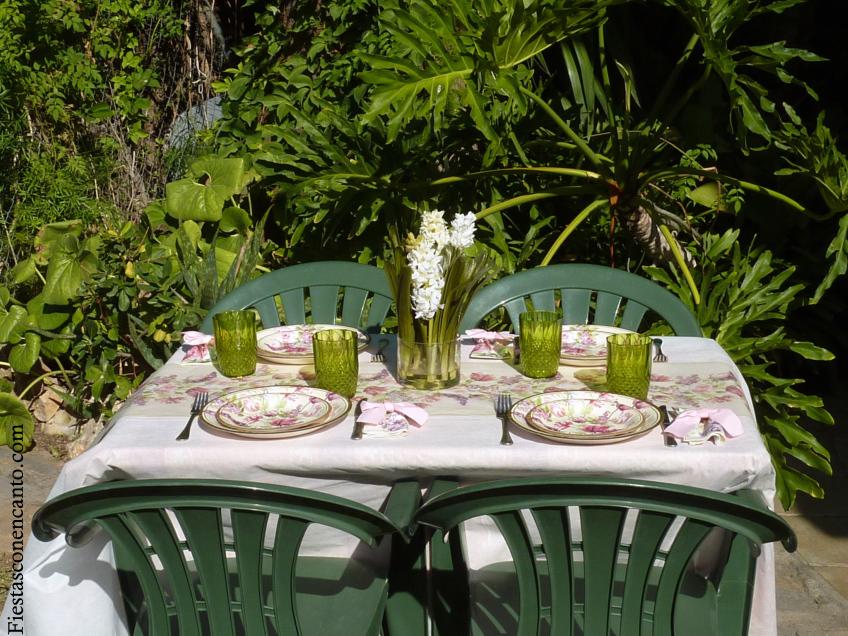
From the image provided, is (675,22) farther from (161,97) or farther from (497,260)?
(161,97)

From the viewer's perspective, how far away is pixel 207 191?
3.87m

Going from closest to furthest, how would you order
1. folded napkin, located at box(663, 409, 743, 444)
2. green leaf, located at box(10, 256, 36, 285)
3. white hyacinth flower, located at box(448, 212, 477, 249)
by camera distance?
folded napkin, located at box(663, 409, 743, 444) < white hyacinth flower, located at box(448, 212, 477, 249) < green leaf, located at box(10, 256, 36, 285)

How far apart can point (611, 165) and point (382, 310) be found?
1.20 meters

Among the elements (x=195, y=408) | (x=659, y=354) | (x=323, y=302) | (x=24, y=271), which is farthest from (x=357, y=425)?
(x=24, y=271)

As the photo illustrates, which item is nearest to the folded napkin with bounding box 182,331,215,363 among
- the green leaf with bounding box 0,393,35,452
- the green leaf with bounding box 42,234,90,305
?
the green leaf with bounding box 42,234,90,305

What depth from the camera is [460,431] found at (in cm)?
178

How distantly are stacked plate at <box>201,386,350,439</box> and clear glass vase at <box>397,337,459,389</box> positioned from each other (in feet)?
Result: 0.59

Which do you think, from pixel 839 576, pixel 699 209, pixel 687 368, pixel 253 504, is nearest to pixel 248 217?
pixel 699 209

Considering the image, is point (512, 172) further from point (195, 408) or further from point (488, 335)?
point (195, 408)

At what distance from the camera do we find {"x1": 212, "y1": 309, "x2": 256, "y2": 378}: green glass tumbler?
2154 millimetres

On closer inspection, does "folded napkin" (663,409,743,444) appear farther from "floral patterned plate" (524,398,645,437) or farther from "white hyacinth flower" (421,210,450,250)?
"white hyacinth flower" (421,210,450,250)

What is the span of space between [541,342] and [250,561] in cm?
91

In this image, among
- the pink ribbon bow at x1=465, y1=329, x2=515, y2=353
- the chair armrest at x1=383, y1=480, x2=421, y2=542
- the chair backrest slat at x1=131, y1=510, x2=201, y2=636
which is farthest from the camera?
the pink ribbon bow at x1=465, y1=329, x2=515, y2=353

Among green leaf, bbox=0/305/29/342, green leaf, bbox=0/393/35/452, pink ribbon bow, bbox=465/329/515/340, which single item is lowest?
green leaf, bbox=0/393/35/452
